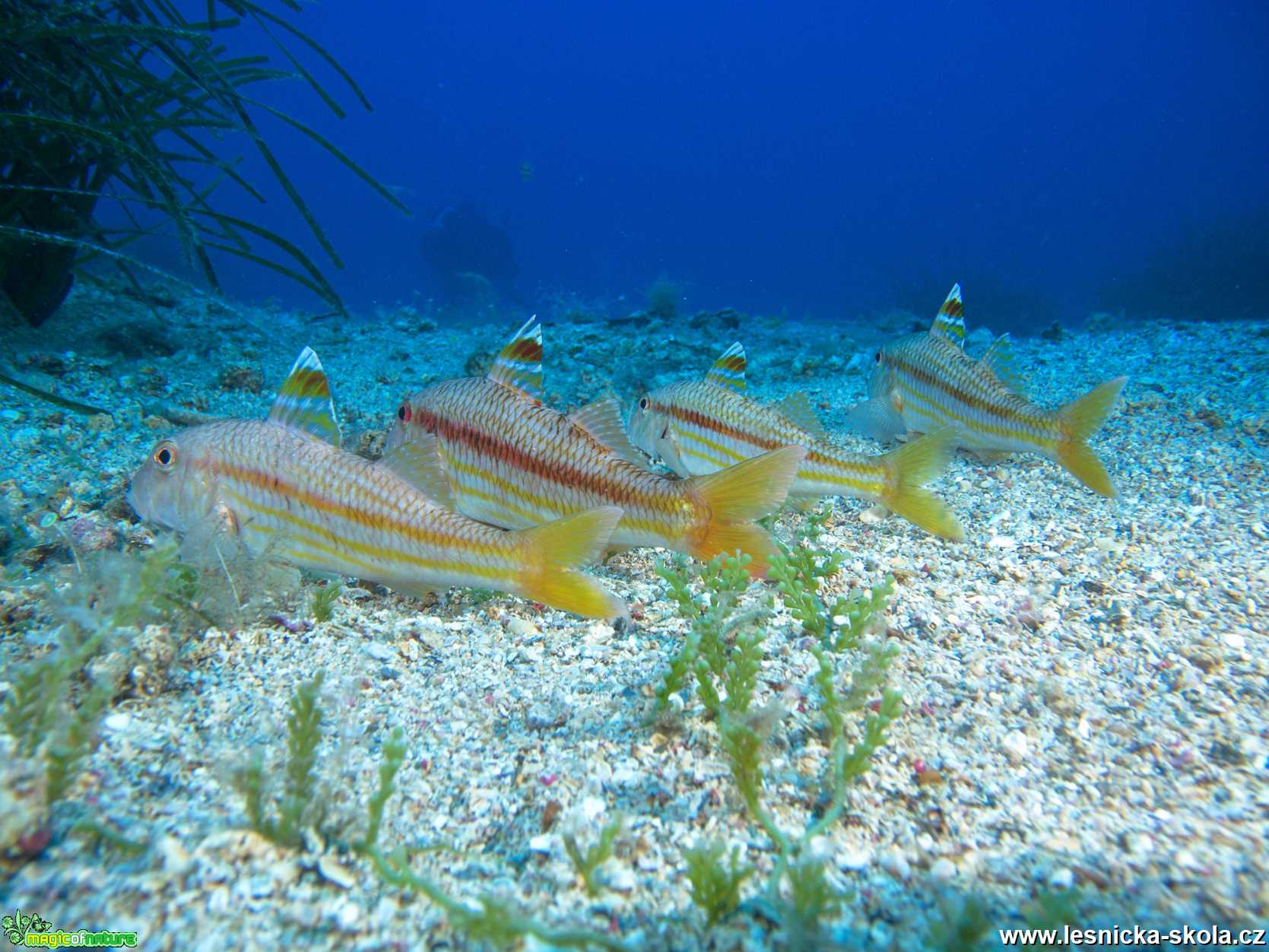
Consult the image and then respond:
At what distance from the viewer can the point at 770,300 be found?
77.6m

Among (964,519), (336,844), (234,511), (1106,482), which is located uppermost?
(1106,482)

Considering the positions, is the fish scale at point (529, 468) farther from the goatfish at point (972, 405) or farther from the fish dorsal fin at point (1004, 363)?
the fish dorsal fin at point (1004, 363)

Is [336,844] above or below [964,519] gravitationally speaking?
below

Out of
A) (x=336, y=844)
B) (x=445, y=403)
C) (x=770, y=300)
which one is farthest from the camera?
(x=770, y=300)

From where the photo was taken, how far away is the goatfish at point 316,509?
10.7ft

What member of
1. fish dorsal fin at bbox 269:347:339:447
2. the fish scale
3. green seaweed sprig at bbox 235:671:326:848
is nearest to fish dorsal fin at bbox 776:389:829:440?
the fish scale

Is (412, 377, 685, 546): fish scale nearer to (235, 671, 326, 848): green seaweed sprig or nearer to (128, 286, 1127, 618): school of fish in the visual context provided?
(128, 286, 1127, 618): school of fish

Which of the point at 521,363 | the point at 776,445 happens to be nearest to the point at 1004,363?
the point at 776,445

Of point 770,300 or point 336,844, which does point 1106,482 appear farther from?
point 770,300

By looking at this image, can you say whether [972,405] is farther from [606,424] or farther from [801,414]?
[606,424]

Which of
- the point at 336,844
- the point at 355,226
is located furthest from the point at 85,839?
the point at 355,226

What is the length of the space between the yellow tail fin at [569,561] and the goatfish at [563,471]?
2.10ft

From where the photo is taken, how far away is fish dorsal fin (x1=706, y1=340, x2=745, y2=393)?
221 inches

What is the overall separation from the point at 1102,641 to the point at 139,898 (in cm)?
406
